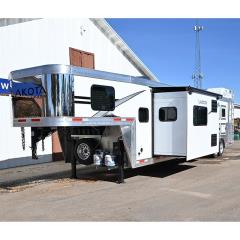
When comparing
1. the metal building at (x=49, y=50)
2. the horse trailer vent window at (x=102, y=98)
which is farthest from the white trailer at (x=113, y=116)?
the metal building at (x=49, y=50)

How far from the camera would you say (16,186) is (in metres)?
10.5

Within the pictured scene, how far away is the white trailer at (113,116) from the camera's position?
880 cm

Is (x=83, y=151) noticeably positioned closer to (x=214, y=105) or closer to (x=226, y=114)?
(x=214, y=105)

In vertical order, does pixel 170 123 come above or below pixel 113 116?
below

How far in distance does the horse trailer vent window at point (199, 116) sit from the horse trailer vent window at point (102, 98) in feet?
9.91

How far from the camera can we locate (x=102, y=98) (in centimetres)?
980

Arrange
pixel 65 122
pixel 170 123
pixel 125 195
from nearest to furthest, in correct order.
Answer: pixel 65 122 → pixel 125 195 → pixel 170 123

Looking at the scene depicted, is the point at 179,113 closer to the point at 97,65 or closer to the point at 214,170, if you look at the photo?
the point at 214,170

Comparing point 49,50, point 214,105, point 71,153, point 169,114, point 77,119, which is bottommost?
point 71,153

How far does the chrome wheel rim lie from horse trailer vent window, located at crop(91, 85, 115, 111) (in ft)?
4.81

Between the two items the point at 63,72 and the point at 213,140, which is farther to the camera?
the point at 213,140

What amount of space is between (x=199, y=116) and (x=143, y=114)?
6.86ft

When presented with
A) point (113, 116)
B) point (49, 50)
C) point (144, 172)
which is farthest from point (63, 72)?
point (49, 50)
